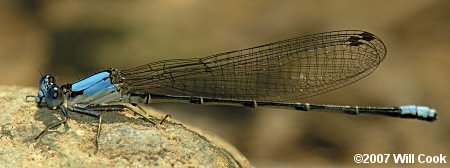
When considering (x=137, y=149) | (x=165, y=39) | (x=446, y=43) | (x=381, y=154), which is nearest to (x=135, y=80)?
(x=137, y=149)

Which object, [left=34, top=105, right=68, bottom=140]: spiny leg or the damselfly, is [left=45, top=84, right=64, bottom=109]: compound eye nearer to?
[left=34, top=105, right=68, bottom=140]: spiny leg

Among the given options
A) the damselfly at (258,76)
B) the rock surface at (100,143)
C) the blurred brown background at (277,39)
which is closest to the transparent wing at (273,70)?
the damselfly at (258,76)

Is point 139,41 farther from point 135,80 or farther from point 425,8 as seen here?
point 425,8

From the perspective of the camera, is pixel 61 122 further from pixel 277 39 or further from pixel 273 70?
pixel 277 39

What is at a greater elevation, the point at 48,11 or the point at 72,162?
the point at 48,11

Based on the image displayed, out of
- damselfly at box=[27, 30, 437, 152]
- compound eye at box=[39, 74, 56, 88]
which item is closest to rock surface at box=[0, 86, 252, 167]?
compound eye at box=[39, 74, 56, 88]

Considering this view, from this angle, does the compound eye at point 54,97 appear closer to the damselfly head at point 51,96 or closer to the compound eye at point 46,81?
the damselfly head at point 51,96

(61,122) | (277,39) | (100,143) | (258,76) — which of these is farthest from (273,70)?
(277,39)
